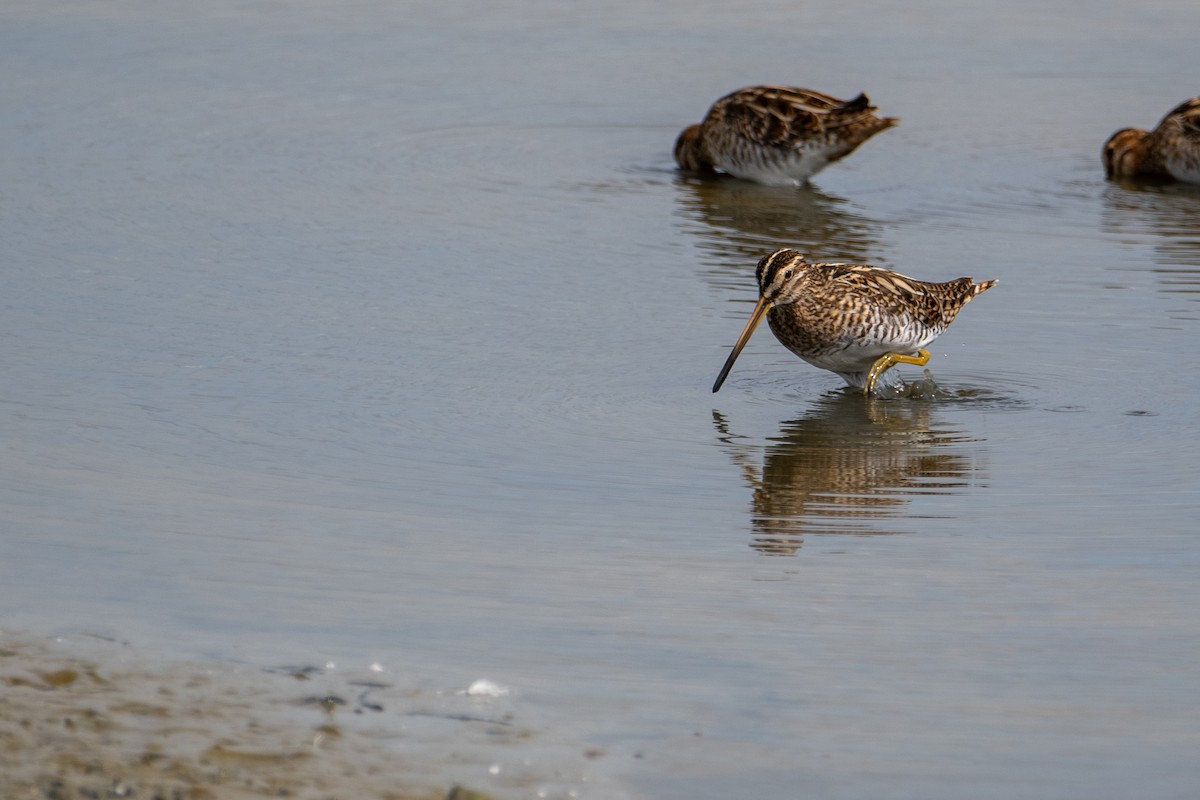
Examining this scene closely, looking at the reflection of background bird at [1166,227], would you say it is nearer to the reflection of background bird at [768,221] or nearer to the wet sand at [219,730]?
the reflection of background bird at [768,221]

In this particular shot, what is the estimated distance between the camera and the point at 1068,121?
1705cm

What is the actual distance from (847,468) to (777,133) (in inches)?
283

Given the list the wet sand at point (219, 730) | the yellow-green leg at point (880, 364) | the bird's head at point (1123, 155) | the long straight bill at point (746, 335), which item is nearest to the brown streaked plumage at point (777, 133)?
the bird's head at point (1123, 155)

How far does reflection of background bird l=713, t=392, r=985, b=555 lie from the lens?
24.7 feet

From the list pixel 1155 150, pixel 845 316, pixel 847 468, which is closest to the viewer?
pixel 847 468

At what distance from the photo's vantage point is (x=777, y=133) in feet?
49.9

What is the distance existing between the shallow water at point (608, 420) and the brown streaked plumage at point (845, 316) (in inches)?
8.9

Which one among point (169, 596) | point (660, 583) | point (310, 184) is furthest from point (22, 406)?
point (310, 184)

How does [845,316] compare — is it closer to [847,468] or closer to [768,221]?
[847,468]

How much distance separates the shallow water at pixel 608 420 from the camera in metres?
5.86

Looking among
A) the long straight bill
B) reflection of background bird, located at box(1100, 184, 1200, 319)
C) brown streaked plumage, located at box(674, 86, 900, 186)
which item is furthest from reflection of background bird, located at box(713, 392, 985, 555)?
brown streaked plumage, located at box(674, 86, 900, 186)

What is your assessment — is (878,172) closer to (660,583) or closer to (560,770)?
(660,583)

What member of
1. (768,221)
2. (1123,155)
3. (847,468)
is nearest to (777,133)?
(768,221)

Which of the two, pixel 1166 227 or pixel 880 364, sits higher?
pixel 1166 227
